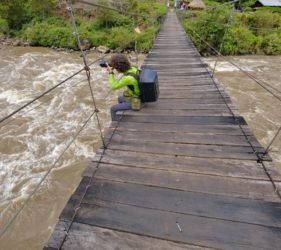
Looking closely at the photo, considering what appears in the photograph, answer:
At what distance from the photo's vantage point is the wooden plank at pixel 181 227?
4.49 feet

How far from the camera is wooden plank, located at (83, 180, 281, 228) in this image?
151 centimetres

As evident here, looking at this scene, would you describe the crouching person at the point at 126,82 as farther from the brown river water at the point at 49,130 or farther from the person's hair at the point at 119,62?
the brown river water at the point at 49,130

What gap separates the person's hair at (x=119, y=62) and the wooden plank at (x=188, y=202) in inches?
56.0

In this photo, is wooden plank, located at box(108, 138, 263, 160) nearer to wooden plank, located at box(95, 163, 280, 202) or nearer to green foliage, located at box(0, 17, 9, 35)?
wooden plank, located at box(95, 163, 280, 202)

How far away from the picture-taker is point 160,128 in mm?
2578

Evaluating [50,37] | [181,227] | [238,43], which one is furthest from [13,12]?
[181,227]

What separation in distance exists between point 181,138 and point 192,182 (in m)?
0.65

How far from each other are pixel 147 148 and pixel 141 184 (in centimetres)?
50

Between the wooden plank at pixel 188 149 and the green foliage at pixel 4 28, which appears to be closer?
the wooden plank at pixel 188 149

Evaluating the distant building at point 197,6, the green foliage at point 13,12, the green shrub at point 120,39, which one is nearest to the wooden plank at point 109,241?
the green shrub at point 120,39

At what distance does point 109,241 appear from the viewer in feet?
4.58


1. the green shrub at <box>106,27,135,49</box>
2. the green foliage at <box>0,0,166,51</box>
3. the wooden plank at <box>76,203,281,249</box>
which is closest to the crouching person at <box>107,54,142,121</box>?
the wooden plank at <box>76,203,281,249</box>

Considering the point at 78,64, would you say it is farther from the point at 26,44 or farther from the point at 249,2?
the point at 249,2

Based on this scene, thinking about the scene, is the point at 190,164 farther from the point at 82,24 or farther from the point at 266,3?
the point at 266,3
